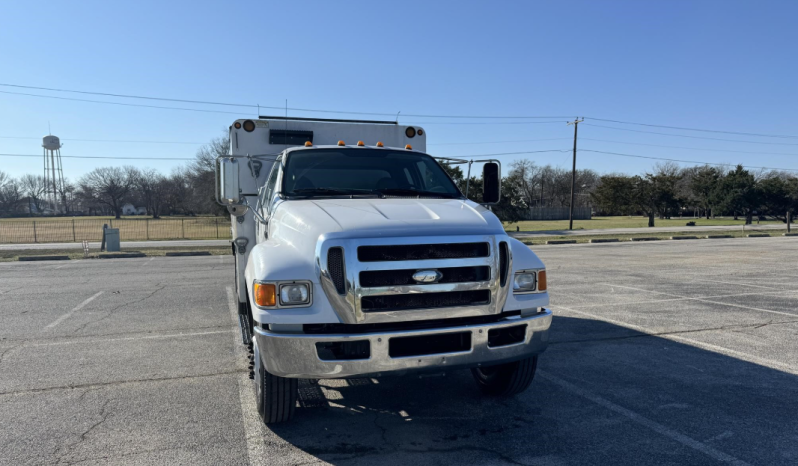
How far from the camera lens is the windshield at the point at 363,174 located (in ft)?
16.1

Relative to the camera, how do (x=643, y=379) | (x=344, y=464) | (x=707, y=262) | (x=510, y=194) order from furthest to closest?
(x=510, y=194), (x=707, y=262), (x=643, y=379), (x=344, y=464)

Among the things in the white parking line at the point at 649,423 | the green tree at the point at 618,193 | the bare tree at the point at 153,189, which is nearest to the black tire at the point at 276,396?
the white parking line at the point at 649,423

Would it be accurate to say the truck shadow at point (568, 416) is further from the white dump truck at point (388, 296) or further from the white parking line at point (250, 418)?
the white dump truck at point (388, 296)

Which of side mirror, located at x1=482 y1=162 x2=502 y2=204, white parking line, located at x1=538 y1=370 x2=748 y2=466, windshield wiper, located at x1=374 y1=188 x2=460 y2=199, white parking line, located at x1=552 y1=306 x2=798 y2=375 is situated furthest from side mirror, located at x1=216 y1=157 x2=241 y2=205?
white parking line, located at x1=552 y1=306 x2=798 y2=375

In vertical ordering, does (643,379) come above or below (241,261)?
below

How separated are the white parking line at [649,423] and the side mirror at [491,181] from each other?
193 cm

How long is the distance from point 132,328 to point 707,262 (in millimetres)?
15768

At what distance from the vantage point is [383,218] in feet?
12.6

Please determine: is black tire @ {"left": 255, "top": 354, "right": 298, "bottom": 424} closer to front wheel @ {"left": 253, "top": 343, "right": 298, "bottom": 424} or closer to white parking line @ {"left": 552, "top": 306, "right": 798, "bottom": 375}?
front wheel @ {"left": 253, "top": 343, "right": 298, "bottom": 424}

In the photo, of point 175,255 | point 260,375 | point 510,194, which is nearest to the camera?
point 260,375

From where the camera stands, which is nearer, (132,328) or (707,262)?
(132,328)

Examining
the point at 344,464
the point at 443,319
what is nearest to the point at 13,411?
the point at 344,464

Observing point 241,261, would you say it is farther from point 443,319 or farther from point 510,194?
point 510,194

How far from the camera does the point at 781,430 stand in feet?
12.8
